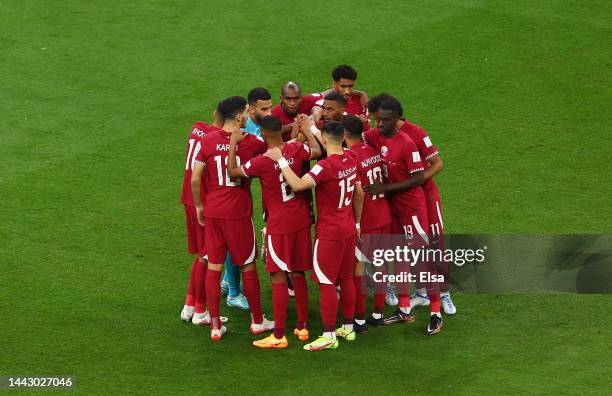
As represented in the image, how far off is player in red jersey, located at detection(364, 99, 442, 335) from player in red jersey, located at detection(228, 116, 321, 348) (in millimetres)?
628

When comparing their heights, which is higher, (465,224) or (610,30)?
(610,30)

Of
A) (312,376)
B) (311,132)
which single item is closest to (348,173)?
(311,132)

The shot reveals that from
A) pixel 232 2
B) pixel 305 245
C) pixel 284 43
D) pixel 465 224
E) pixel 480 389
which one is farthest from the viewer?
pixel 232 2

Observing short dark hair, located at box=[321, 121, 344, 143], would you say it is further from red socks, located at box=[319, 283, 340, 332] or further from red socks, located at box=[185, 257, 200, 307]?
red socks, located at box=[185, 257, 200, 307]

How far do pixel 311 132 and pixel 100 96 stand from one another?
5.78m

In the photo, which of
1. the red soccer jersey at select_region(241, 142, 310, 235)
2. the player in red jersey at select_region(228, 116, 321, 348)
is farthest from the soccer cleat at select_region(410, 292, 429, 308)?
the red soccer jersey at select_region(241, 142, 310, 235)

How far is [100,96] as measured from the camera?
1455 cm

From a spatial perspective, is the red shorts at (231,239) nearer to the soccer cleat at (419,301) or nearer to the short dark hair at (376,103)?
the short dark hair at (376,103)

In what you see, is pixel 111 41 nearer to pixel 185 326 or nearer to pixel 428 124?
pixel 428 124

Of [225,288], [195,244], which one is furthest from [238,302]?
[195,244]

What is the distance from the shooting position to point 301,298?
9.55 meters

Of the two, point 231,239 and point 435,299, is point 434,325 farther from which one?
point 231,239

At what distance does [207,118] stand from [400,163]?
504 centimetres

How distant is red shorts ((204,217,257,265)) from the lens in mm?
9461
